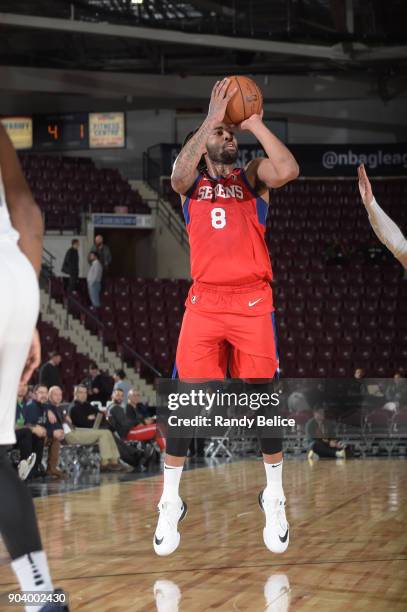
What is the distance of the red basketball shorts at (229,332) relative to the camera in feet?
17.6

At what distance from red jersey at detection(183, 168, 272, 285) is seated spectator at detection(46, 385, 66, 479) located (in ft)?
24.3

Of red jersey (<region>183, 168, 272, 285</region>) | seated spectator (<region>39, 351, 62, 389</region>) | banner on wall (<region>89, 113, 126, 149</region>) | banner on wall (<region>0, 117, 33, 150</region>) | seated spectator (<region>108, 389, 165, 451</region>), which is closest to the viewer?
red jersey (<region>183, 168, 272, 285</region>)

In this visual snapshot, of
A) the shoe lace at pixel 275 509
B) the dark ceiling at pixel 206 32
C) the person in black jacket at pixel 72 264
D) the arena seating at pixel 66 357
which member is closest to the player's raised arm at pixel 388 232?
the shoe lace at pixel 275 509

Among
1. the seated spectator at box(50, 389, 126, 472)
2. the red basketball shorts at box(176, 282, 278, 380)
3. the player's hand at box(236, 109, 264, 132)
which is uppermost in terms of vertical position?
the player's hand at box(236, 109, 264, 132)

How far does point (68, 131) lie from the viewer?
27.5 m

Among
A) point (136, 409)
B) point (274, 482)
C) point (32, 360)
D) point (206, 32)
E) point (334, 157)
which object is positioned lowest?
point (136, 409)

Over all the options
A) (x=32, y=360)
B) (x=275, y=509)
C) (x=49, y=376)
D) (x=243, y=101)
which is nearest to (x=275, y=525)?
(x=275, y=509)

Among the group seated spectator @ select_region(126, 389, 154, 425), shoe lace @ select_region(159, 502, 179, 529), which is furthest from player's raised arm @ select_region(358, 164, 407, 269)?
seated spectator @ select_region(126, 389, 154, 425)

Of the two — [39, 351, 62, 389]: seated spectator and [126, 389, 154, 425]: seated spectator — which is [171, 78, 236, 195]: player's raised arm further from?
[39, 351, 62, 389]: seated spectator

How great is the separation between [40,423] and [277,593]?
819cm

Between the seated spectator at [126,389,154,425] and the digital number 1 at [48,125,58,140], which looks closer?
the seated spectator at [126,389,154,425]

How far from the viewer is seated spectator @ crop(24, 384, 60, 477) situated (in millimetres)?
12001

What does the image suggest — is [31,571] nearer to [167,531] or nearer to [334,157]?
[167,531]

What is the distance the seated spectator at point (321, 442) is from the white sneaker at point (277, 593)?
1071cm
